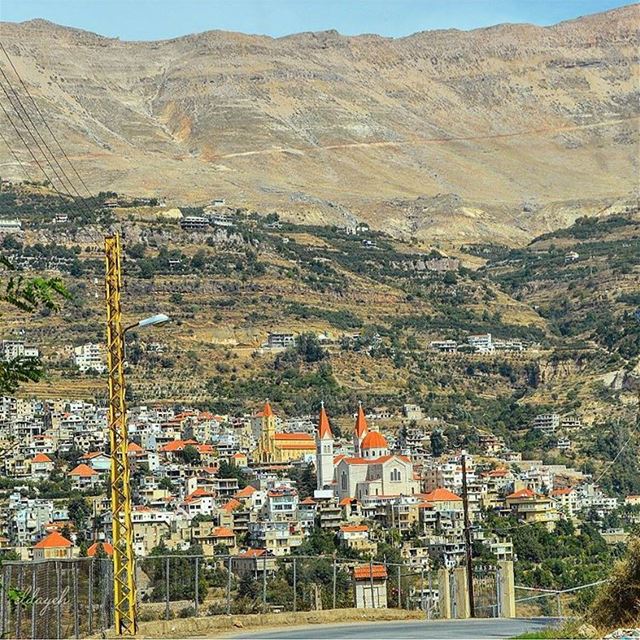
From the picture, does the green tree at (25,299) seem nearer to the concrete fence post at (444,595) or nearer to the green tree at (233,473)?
the concrete fence post at (444,595)

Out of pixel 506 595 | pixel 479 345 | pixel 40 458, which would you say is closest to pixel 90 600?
pixel 506 595

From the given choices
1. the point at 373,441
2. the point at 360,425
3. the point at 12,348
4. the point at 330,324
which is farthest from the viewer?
the point at 330,324

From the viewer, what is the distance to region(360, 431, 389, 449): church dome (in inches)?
4451

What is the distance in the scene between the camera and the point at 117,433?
29.6 meters

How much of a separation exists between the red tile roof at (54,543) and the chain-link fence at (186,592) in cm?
1628

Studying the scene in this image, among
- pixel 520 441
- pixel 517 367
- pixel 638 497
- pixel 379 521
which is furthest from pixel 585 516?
pixel 517 367

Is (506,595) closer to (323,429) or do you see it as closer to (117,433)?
(117,433)

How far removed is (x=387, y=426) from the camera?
123312mm

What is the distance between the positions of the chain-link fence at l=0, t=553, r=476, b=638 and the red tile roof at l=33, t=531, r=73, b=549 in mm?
16275

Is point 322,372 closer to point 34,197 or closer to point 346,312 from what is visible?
point 346,312

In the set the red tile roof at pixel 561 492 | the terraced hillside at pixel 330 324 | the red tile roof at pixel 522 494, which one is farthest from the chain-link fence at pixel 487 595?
the terraced hillside at pixel 330 324

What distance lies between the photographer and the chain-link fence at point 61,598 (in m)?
26.2

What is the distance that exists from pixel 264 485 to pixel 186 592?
70.0m

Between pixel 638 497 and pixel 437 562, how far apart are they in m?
22.7
